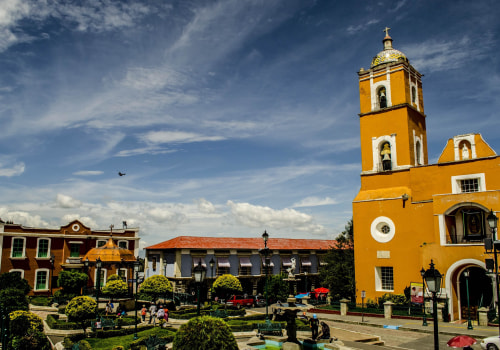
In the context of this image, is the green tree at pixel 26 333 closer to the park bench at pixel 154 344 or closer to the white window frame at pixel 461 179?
the park bench at pixel 154 344

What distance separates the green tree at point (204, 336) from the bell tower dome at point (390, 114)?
2387 cm

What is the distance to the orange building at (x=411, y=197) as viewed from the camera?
26484mm

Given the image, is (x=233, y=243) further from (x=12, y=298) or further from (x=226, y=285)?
(x=12, y=298)

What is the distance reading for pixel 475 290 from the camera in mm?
26828

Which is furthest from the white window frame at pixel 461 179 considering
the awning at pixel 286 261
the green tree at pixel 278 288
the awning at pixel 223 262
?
the awning at pixel 223 262

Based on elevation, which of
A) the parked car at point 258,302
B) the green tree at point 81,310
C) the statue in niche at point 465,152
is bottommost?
the parked car at point 258,302

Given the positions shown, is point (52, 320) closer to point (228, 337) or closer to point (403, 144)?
point (228, 337)

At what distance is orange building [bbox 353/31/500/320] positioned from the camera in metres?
26.5

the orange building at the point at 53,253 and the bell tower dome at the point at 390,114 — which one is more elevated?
the bell tower dome at the point at 390,114

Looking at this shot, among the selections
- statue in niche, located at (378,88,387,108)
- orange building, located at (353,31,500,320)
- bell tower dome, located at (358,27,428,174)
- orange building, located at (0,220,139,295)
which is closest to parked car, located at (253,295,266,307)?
orange building, located at (353,31,500,320)

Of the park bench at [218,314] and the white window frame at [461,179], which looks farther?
the white window frame at [461,179]

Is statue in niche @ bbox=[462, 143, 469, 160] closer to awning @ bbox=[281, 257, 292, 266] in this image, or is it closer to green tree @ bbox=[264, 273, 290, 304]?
green tree @ bbox=[264, 273, 290, 304]

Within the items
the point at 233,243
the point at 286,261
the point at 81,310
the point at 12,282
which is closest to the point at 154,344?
the point at 81,310

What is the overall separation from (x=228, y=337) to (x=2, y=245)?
116 ft
